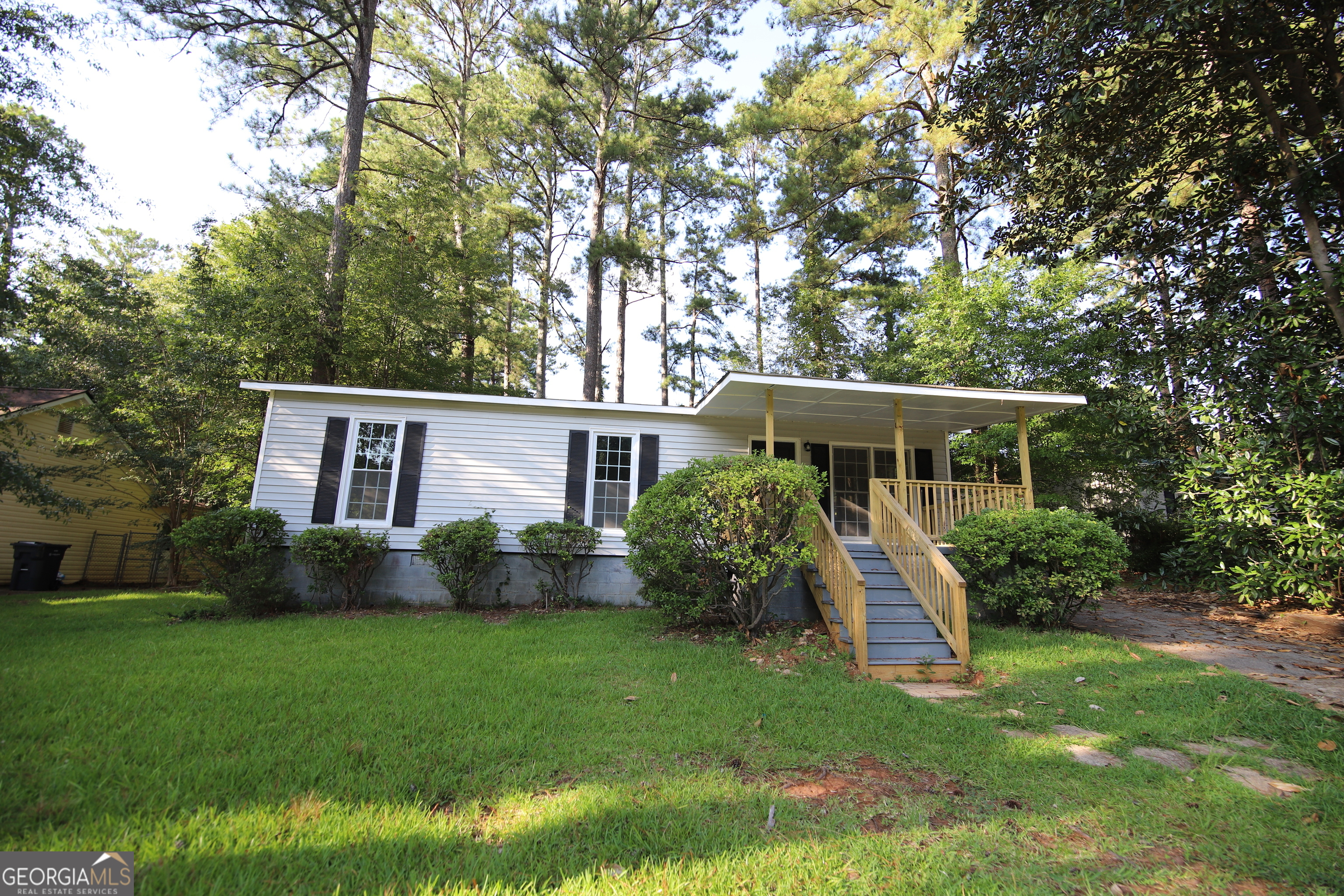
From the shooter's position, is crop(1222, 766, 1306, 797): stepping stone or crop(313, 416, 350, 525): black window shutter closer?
crop(1222, 766, 1306, 797): stepping stone

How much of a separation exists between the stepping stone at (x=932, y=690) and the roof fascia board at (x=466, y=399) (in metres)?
5.12

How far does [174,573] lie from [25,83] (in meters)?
7.94

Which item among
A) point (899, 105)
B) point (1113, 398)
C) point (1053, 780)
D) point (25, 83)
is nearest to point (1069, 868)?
point (1053, 780)

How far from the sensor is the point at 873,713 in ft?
13.7

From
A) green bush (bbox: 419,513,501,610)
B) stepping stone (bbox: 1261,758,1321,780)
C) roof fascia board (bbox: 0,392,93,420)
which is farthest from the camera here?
roof fascia board (bbox: 0,392,93,420)

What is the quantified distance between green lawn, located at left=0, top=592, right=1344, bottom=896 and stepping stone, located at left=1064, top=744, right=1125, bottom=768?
10cm

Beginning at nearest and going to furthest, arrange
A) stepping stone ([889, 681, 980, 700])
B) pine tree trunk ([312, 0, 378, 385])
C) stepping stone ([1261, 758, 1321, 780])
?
stepping stone ([1261, 758, 1321, 780]), stepping stone ([889, 681, 980, 700]), pine tree trunk ([312, 0, 378, 385])

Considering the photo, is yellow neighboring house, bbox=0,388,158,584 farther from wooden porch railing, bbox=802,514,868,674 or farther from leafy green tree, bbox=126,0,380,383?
wooden porch railing, bbox=802,514,868,674

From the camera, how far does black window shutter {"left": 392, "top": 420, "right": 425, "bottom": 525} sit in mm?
8547

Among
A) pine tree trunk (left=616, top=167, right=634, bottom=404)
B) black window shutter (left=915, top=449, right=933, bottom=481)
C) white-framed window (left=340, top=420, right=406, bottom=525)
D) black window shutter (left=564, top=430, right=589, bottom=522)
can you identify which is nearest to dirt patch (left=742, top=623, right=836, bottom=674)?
black window shutter (left=564, top=430, right=589, bottom=522)

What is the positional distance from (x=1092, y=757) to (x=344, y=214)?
15459 millimetres

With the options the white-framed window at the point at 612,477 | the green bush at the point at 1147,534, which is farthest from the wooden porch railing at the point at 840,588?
the green bush at the point at 1147,534

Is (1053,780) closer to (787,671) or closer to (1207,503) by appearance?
(787,671)

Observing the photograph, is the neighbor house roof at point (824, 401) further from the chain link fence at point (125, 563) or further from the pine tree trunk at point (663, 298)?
the pine tree trunk at point (663, 298)
